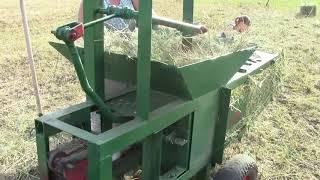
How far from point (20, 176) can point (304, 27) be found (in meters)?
7.86

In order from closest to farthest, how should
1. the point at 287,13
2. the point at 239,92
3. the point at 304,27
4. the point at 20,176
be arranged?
the point at 239,92
the point at 20,176
the point at 304,27
the point at 287,13

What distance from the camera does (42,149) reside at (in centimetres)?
239

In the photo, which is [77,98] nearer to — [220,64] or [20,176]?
[20,176]

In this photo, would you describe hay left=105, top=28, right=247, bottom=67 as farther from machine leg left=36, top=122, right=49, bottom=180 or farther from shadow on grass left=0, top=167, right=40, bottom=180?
shadow on grass left=0, top=167, right=40, bottom=180

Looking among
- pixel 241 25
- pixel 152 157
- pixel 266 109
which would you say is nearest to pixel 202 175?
pixel 152 157

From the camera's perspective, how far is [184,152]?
8.99 feet

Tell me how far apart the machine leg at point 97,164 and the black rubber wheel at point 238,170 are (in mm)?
1207

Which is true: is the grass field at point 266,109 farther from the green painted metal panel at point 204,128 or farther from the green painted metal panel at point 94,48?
the green painted metal panel at point 94,48

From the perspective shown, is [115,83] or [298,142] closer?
[115,83]

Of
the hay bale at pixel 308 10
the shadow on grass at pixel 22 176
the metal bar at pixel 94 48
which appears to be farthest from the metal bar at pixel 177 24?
the hay bale at pixel 308 10

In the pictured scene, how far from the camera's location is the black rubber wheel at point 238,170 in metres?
3.08

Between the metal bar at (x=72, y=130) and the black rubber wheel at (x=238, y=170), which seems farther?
the black rubber wheel at (x=238, y=170)

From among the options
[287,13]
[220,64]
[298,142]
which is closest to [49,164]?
[220,64]

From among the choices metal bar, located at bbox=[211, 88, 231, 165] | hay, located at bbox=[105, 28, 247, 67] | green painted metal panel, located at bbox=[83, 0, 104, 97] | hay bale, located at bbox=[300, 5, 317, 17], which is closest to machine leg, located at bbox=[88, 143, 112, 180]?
green painted metal panel, located at bbox=[83, 0, 104, 97]
